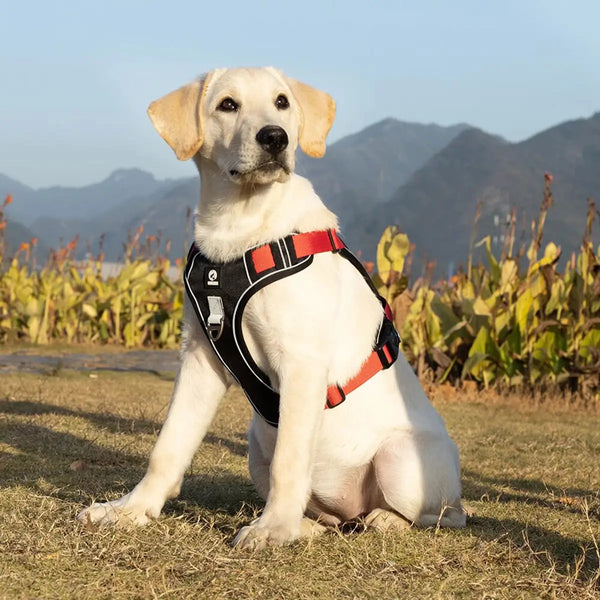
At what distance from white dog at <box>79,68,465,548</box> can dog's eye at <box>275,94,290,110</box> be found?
0.01 meters

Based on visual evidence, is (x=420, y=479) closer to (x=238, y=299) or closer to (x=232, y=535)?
(x=232, y=535)

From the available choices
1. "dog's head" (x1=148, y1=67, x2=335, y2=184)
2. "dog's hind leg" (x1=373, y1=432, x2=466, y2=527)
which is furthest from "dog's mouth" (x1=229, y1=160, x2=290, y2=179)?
"dog's hind leg" (x1=373, y1=432, x2=466, y2=527)

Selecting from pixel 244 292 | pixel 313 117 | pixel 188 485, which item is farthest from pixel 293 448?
pixel 313 117

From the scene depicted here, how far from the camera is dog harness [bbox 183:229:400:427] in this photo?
3.01 metres

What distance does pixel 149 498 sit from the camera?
3.14m

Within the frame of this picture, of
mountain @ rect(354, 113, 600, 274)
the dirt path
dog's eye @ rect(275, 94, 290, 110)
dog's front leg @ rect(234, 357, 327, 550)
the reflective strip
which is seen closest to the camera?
dog's front leg @ rect(234, 357, 327, 550)

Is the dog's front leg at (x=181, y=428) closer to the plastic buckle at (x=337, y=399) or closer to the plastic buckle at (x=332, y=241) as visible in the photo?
the plastic buckle at (x=337, y=399)

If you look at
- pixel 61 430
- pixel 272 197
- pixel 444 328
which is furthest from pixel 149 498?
pixel 444 328

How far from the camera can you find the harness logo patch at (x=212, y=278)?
120 inches

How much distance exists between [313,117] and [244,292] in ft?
2.58

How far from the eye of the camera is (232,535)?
3018mm

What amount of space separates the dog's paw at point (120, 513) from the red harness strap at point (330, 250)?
2.53ft

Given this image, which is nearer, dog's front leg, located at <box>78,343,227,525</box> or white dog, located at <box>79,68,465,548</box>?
white dog, located at <box>79,68,465,548</box>

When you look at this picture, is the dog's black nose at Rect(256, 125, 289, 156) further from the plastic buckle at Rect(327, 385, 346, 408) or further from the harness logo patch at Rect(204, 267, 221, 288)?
the plastic buckle at Rect(327, 385, 346, 408)
